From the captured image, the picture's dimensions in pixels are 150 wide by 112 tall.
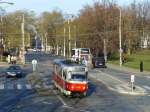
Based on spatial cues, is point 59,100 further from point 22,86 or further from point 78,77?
point 22,86

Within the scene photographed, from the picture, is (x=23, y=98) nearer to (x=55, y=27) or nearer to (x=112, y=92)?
(x=112, y=92)

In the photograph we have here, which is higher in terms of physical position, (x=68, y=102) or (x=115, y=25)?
(x=115, y=25)

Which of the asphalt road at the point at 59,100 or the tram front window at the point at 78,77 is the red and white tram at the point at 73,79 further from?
the asphalt road at the point at 59,100

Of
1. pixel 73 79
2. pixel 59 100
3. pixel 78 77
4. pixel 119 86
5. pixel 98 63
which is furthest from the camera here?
pixel 98 63

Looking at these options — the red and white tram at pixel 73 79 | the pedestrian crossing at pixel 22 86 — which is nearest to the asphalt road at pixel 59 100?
the pedestrian crossing at pixel 22 86

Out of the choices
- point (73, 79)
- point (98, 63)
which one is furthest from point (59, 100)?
Answer: point (98, 63)

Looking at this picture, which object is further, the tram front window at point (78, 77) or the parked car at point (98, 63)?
the parked car at point (98, 63)

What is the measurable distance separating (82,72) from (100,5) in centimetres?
7186

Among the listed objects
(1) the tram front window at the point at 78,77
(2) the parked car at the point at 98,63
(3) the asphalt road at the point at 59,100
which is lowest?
(3) the asphalt road at the point at 59,100

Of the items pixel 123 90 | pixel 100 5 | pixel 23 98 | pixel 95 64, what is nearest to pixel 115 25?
pixel 100 5

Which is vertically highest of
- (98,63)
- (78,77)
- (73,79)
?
(78,77)

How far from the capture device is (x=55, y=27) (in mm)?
169875

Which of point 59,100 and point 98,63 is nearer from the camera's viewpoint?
point 59,100

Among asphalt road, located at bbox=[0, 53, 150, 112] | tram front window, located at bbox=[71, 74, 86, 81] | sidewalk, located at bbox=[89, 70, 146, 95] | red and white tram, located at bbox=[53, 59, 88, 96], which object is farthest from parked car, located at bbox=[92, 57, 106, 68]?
tram front window, located at bbox=[71, 74, 86, 81]
